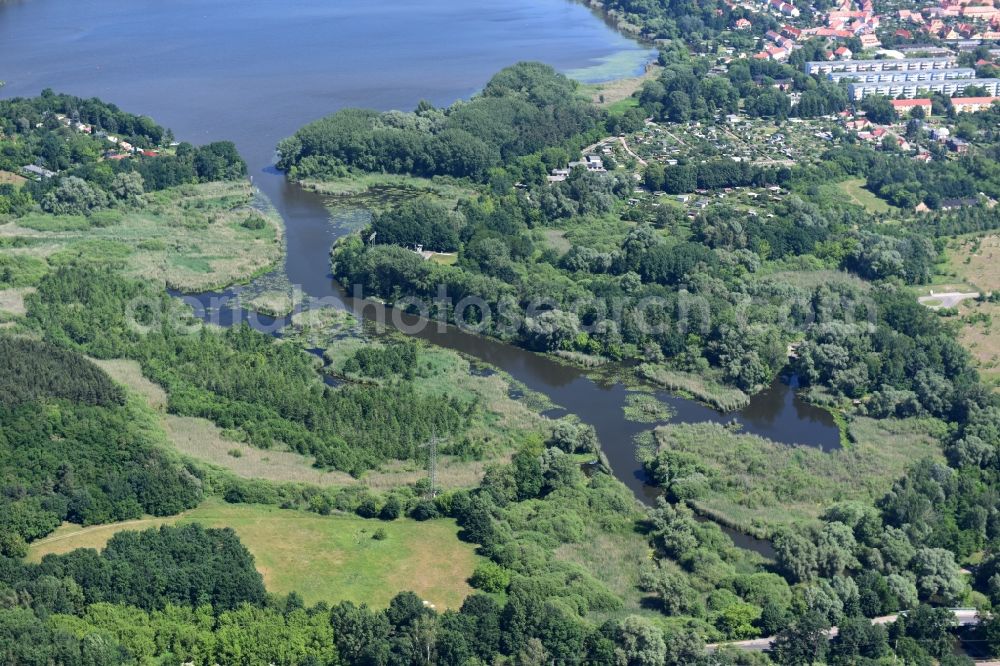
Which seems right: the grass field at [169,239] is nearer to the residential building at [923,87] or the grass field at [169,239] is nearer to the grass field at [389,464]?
the grass field at [389,464]

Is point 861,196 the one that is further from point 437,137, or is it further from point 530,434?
point 530,434

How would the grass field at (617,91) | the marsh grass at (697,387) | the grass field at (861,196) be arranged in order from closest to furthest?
the marsh grass at (697,387) → the grass field at (861,196) → the grass field at (617,91)

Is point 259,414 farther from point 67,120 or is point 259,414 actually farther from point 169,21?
point 169,21

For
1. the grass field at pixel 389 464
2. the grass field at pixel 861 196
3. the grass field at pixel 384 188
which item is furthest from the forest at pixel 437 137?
the grass field at pixel 389 464

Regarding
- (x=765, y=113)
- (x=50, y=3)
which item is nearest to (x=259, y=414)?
(x=765, y=113)

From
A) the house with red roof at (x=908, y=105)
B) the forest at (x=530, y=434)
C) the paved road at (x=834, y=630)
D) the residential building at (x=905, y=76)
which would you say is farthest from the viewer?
the residential building at (x=905, y=76)

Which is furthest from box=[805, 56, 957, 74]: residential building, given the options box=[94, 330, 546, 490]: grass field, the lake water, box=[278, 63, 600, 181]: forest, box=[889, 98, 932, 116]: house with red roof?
box=[94, 330, 546, 490]: grass field

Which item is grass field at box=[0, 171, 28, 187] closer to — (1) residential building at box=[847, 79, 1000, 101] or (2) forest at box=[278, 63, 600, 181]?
(2) forest at box=[278, 63, 600, 181]

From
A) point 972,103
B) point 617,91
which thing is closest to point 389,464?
→ point 617,91
